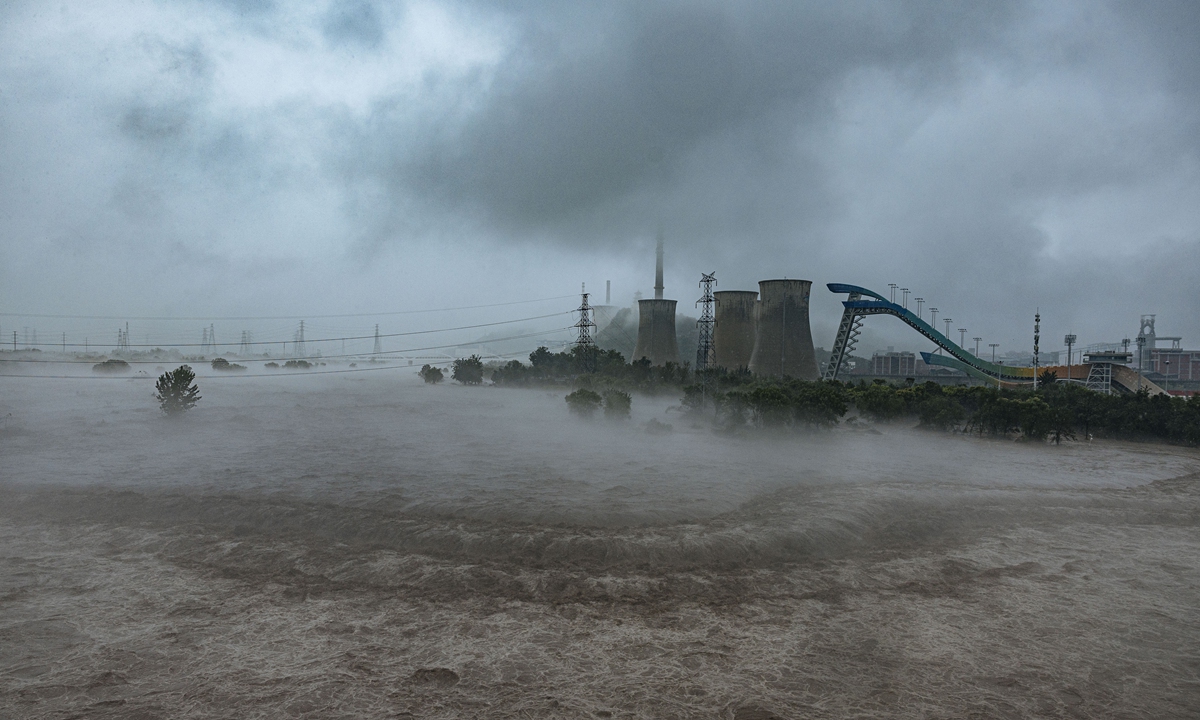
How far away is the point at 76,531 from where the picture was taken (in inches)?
363

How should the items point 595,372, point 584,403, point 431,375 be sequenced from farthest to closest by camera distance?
1. point 431,375
2. point 595,372
3. point 584,403

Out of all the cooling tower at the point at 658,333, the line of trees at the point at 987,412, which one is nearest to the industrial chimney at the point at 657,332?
the cooling tower at the point at 658,333

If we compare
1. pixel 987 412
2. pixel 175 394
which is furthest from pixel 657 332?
pixel 175 394

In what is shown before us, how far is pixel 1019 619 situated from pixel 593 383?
30.2 m

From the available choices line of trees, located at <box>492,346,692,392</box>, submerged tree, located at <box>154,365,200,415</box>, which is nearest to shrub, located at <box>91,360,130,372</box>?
submerged tree, located at <box>154,365,200,415</box>

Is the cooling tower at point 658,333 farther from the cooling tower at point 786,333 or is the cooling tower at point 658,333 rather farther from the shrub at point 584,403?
the shrub at point 584,403

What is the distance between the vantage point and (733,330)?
1652 inches

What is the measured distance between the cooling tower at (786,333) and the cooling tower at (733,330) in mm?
4720

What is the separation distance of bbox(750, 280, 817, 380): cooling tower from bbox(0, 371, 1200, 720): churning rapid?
20.4 metres

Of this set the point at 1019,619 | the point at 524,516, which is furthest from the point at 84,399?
the point at 1019,619

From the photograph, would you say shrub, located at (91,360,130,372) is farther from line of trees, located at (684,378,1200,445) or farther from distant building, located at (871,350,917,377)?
distant building, located at (871,350,917,377)

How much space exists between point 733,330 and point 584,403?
62.6 ft

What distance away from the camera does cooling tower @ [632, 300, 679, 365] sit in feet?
155

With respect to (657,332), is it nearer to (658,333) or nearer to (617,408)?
(658,333)
